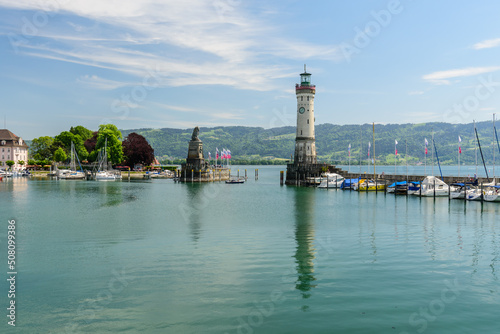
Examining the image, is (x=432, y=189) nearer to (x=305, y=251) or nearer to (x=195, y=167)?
(x=305, y=251)

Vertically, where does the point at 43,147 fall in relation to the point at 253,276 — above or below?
above

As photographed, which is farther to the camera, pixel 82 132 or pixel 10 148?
pixel 82 132

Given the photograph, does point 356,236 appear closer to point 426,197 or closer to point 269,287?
point 269,287

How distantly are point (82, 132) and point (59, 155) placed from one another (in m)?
18.5

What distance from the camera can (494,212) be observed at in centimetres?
4566

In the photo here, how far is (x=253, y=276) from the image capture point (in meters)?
19.9

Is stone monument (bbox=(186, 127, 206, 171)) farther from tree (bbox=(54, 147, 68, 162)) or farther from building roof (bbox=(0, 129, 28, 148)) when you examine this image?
building roof (bbox=(0, 129, 28, 148))

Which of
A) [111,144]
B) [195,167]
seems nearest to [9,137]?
[111,144]

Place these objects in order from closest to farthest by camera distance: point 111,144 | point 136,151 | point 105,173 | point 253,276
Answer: point 253,276, point 105,173, point 111,144, point 136,151

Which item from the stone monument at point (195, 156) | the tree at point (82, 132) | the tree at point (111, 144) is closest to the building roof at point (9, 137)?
the tree at point (82, 132)

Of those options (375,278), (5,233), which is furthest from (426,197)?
(5,233)

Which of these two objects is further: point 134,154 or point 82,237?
point 134,154

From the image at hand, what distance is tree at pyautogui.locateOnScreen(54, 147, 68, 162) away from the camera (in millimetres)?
138000

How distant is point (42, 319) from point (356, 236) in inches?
887
